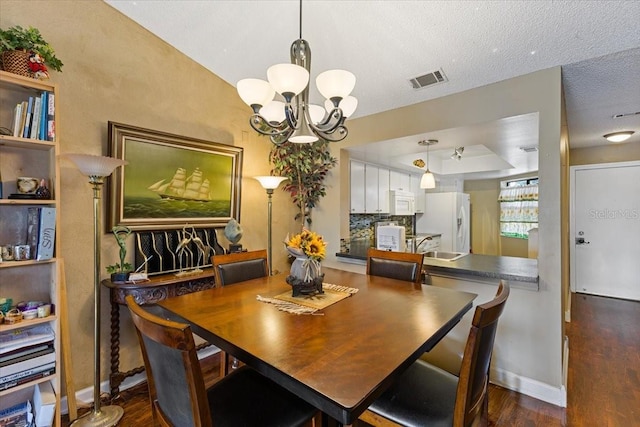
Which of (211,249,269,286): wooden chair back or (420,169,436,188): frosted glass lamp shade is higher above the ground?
(420,169,436,188): frosted glass lamp shade

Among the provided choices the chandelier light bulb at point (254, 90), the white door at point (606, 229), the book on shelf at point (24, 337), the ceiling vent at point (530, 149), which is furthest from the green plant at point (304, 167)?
the white door at point (606, 229)

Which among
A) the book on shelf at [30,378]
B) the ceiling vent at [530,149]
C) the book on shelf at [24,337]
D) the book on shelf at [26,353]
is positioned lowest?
the book on shelf at [30,378]

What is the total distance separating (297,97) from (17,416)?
2.48 m

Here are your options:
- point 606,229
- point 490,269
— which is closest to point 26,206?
point 490,269

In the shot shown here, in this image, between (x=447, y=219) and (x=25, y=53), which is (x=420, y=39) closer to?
(x=25, y=53)

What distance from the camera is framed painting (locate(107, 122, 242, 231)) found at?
2180 millimetres

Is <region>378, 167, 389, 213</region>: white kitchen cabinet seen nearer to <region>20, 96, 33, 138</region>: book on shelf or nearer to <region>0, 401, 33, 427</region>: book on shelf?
<region>20, 96, 33, 138</region>: book on shelf

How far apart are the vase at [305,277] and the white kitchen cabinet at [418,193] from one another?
396 centimetres

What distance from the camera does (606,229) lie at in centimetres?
438

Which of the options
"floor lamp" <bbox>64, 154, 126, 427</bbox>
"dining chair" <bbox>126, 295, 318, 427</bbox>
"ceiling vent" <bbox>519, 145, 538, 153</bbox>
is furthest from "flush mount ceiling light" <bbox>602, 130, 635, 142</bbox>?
"floor lamp" <bbox>64, 154, 126, 427</bbox>

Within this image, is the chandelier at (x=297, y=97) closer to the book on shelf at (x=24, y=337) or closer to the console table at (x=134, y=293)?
the console table at (x=134, y=293)

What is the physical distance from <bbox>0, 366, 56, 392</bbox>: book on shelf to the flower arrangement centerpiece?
151 cm

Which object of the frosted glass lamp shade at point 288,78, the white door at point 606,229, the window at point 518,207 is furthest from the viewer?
the window at point 518,207

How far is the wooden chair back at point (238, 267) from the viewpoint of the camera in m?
2.00
